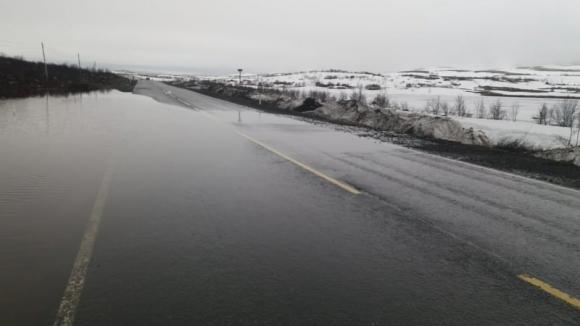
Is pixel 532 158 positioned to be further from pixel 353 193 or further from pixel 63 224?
pixel 63 224

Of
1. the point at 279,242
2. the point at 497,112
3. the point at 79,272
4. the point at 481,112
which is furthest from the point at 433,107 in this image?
the point at 79,272

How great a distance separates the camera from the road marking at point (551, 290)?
357 centimetres

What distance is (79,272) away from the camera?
12.3ft

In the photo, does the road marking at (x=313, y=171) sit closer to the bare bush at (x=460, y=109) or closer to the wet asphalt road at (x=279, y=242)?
the wet asphalt road at (x=279, y=242)

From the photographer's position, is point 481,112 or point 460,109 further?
point 460,109

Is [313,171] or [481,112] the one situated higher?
[481,112]

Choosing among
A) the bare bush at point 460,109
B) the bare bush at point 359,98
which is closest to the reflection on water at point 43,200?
the bare bush at point 359,98

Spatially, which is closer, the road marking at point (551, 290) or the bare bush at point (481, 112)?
the road marking at point (551, 290)

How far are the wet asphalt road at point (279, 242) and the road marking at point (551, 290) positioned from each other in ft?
0.24

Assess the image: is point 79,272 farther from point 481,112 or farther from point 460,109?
point 460,109

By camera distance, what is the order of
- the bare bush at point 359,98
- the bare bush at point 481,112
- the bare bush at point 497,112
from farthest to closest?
the bare bush at point 359,98 → the bare bush at point 481,112 → the bare bush at point 497,112

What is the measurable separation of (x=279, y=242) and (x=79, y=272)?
2001 mm

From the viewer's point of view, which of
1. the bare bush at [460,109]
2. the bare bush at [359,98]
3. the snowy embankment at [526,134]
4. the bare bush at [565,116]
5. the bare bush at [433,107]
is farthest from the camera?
the bare bush at [359,98]

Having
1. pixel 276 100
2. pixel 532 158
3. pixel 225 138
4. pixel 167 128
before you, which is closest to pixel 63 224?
pixel 225 138
